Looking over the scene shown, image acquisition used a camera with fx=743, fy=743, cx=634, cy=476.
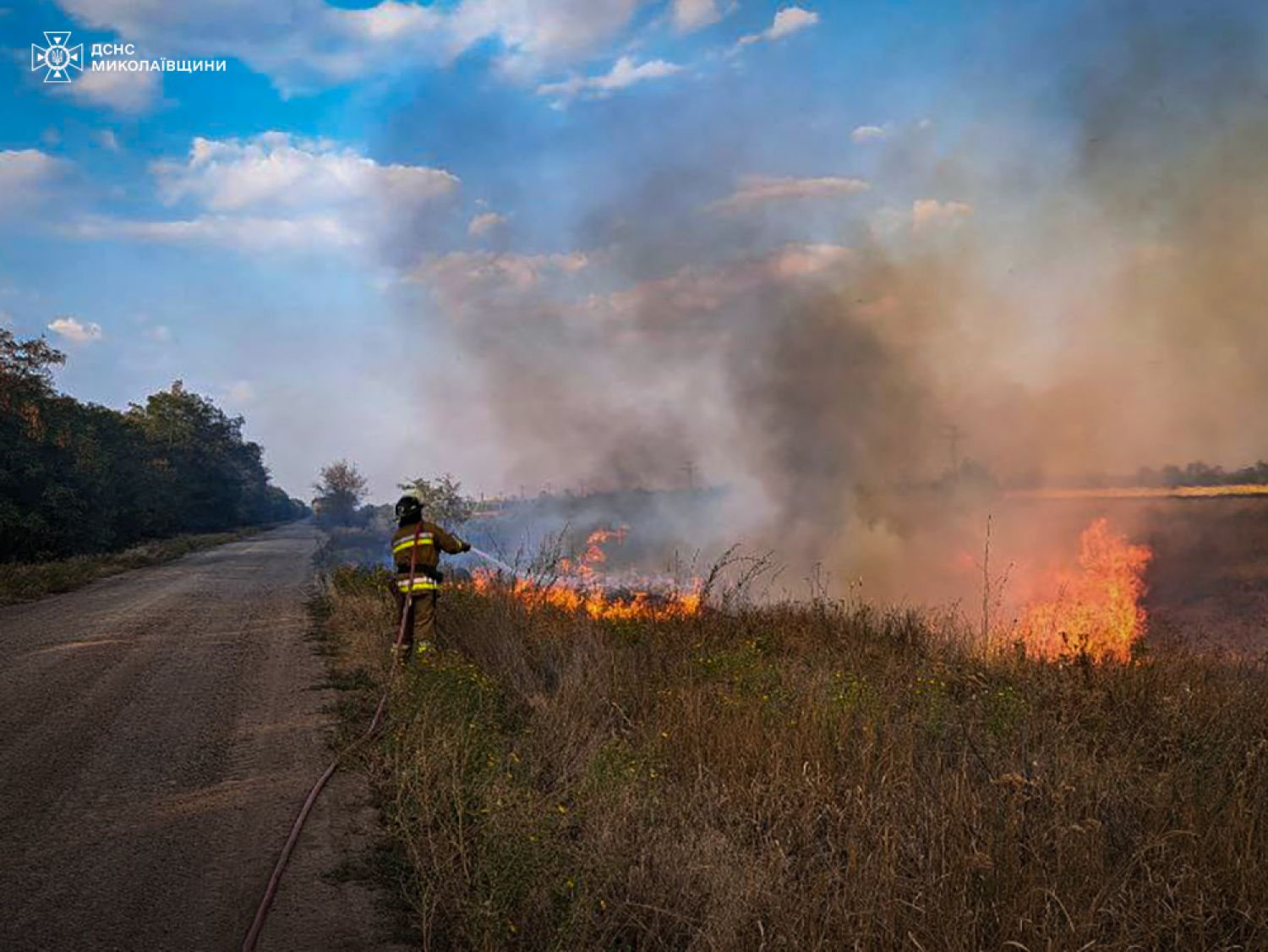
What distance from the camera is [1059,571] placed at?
3216 cm

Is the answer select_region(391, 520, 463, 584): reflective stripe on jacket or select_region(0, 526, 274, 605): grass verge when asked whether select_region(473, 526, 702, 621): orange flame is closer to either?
select_region(391, 520, 463, 584): reflective stripe on jacket

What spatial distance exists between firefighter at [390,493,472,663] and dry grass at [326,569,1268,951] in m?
0.77

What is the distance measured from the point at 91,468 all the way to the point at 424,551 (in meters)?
26.7

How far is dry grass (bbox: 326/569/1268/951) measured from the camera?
136 inches

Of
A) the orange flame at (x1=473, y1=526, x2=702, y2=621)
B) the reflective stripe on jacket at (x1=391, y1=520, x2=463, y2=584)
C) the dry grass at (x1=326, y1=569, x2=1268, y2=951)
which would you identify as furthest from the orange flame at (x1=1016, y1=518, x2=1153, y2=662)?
the reflective stripe on jacket at (x1=391, y1=520, x2=463, y2=584)

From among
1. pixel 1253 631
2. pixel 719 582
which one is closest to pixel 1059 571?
pixel 1253 631

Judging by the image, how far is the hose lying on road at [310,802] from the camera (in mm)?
3629

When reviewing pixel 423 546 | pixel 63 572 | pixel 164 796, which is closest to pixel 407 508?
pixel 423 546

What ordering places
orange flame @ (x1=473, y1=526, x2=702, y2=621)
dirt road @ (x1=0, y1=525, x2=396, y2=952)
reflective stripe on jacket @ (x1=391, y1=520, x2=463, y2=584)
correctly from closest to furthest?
dirt road @ (x1=0, y1=525, x2=396, y2=952)
reflective stripe on jacket @ (x1=391, y1=520, x2=463, y2=584)
orange flame @ (x1=473, y1=526, x2=702, y2=621)

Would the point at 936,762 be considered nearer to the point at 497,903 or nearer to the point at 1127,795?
the point at 1127,795

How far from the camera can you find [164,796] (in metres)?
5.37

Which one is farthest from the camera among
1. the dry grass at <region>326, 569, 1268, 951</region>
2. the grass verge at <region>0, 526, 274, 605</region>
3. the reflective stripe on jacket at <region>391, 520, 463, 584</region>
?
the grass verge at <region>0, 526, 274, 605</region>

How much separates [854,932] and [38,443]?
106 ft

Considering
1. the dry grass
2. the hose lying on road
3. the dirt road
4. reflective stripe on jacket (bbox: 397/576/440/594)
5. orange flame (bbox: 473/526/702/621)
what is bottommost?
the dirt road
